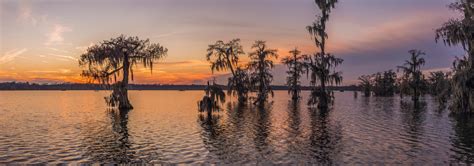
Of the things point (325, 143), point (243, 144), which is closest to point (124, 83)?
point (243, 144)

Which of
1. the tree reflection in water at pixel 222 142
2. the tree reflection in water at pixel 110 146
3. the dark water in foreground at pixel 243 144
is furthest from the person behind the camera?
the tree reflection in water at pixel 222 142

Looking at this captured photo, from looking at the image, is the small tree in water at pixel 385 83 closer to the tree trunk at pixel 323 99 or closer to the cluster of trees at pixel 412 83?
the cluster of trees at pixel 412 83

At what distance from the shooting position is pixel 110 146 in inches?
934

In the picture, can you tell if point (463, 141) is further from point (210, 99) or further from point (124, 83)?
point (124, 83)

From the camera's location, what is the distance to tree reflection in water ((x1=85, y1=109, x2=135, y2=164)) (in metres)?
19.9

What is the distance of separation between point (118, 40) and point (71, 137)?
24479mm

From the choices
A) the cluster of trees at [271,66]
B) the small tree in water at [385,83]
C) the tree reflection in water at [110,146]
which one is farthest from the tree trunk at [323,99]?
the small tree in water at [385,83]

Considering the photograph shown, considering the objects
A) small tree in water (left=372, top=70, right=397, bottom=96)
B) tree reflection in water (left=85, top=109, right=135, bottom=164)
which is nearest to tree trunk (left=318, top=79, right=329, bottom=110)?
tree reflection in water (left=85, top=109, right=135, bottom=164)

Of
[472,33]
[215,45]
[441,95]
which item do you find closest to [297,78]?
[215,45]

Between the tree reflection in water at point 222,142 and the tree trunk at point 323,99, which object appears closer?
the tree reflection in water at point 222,142

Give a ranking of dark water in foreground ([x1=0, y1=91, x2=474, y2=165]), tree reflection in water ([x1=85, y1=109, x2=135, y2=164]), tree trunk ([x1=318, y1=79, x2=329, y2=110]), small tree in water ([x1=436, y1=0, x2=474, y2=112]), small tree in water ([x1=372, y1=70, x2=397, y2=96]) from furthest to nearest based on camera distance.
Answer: small tree in water ([x1=372, y1=70, x2=397, y2=96]) → tree trunk ([x1=318, y1=79, x2=329, y2=110]) → small tree in water ([x1=436, y1=0, x2=474, y2=112]) → tree reflection in water ([x1=85, y1=109, x2=135, y2=164]) → dark water in foreground ([x1=0, y1=91, x2=474, y2=165])

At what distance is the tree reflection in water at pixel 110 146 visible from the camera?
19.9 m

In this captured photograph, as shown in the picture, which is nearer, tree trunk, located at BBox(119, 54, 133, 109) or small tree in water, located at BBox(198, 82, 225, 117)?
small tree in water, located at BBox(198, 82, 225, 117)

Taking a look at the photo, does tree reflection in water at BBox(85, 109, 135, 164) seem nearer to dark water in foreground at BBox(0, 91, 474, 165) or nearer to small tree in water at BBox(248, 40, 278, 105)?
dark water in foreground at BBox(0, 91, 474, 165)
